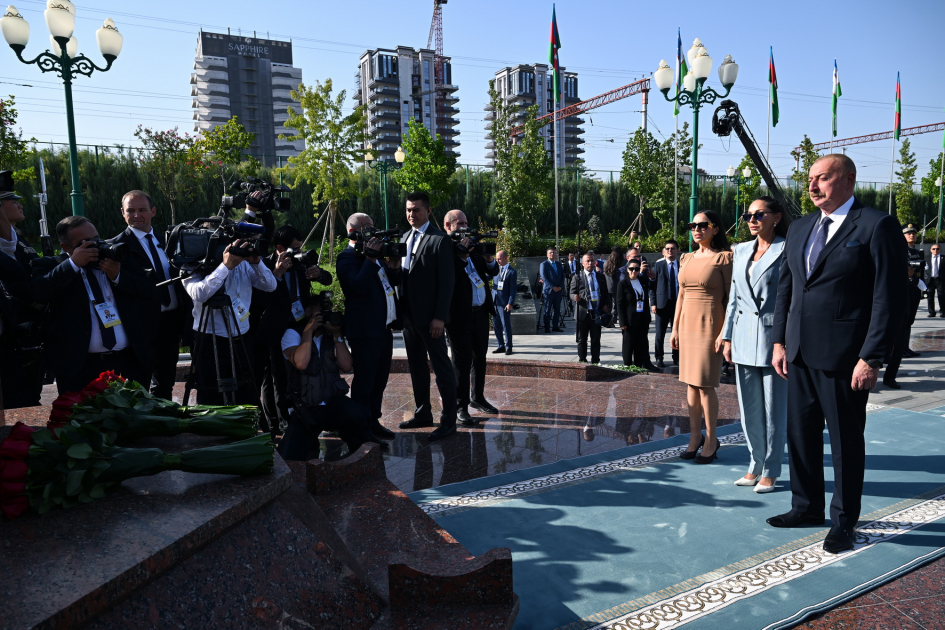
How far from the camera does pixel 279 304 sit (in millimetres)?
5297

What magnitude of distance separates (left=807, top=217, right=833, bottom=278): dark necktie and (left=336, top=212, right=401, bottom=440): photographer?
3050 mm

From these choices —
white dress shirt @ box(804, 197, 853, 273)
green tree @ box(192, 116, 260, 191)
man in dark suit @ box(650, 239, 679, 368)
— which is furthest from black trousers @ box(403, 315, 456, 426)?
green tree @ box(192, 116, 260, 191)

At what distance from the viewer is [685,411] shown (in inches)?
246

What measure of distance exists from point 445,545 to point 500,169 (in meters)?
24.0

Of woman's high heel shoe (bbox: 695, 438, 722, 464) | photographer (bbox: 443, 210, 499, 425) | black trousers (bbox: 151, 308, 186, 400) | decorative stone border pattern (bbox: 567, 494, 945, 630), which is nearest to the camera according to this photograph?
decorative stone border pattern (bbox: 567, 494, 945, 630)

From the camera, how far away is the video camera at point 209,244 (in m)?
4.56

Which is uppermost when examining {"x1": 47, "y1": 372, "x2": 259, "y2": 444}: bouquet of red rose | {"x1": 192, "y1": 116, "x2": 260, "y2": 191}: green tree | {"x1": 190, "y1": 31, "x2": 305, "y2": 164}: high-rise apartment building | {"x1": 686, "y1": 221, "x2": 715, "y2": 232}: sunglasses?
{"x1": 190, "y1": 31, "x2": 305, "y2": 164}: high-rise apartment building

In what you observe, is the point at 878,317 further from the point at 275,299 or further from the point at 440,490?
the point at 275,299

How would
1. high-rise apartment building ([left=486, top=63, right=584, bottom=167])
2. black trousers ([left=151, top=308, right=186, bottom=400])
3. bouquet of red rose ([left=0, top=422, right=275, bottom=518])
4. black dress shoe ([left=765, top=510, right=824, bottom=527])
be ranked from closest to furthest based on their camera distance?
bouquet of red rose ([left=0, top=422, right=275, bottom=518]) < black dress shoe ([left=765, top=510, right=824, bottom=527]) < black trousers ([left=151, top=308, right=186, bottom=400]) < high-rise apartment building ([left=486, top=63, right=584, bottom=167])

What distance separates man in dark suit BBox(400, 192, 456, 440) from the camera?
5.38 meters

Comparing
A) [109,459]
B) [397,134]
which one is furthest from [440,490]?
[397,134]

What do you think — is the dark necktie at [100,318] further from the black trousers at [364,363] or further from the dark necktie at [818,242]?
the dark necktie at [818,242]

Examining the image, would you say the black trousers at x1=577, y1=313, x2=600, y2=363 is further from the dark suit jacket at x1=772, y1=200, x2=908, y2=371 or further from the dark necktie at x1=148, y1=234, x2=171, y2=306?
the dark necktie at x1=148, y1=234, x2=171, y2=306

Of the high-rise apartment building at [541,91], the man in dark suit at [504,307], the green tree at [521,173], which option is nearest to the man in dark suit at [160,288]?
the man in dark suit at [504,307]
